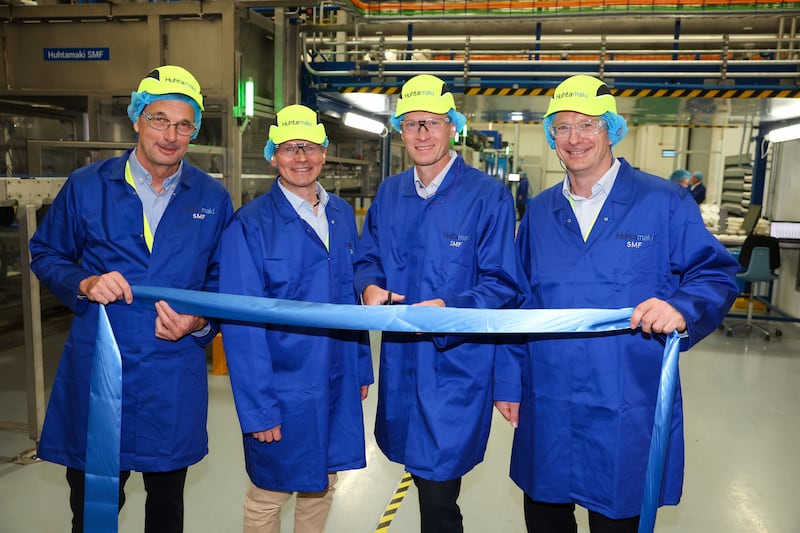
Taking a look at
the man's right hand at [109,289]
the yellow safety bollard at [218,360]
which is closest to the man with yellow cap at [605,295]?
the man's right hand at [109,289]

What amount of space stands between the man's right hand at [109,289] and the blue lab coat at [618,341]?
1.45 meters

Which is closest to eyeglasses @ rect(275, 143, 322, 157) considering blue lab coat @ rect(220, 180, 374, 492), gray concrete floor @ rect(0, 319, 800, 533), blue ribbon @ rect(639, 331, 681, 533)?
blue lab coat @ rect(220, 180, 374, 492)

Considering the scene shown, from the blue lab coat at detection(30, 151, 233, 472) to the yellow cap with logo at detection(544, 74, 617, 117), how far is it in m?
1.39

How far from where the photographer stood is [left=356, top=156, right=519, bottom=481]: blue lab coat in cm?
219

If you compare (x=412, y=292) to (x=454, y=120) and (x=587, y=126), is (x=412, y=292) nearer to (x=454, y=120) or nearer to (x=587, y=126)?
(x=454, y=120)

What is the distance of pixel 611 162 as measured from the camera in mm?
2250

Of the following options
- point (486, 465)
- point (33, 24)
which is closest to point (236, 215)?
point (486, 465)

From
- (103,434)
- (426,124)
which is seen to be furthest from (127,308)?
(426,124)

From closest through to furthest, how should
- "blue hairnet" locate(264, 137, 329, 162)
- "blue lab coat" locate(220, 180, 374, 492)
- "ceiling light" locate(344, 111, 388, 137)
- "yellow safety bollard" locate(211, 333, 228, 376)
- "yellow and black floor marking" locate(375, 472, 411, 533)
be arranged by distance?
1. "blue lab coat" locate(220, 180, 374, 492)
2. "blue hairnet" locate(264, 137, 329, 162)
3. "yellow and black floor marking" locate(375, 472, 411, 533)
4. "yellow safety bollard" locate(211, 333, 228, 376)
5. "ceiling light" locate(344, 111, 388, 137)

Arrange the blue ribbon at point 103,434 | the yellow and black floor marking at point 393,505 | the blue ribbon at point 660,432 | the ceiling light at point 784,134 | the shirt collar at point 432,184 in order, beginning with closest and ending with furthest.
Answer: the blue ribbon at point 660,432, the blue ribbon at point 103,434, the shirt collar at point 432,184, the yellow and black floor marking at point 393,505, the ceiling light at point 784,134

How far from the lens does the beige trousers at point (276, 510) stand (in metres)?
2.44

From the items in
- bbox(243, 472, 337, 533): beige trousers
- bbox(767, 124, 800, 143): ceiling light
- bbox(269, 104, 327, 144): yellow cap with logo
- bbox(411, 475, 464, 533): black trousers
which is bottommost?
bbox(243, 472, 337, 533): beige trousers

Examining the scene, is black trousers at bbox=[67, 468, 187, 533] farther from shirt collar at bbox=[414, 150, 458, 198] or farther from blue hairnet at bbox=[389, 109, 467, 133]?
blue hairnet at bbox=[389, 109, 467, 133]

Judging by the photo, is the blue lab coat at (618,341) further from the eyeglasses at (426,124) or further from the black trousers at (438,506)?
the eyeglasses at (426,124)
